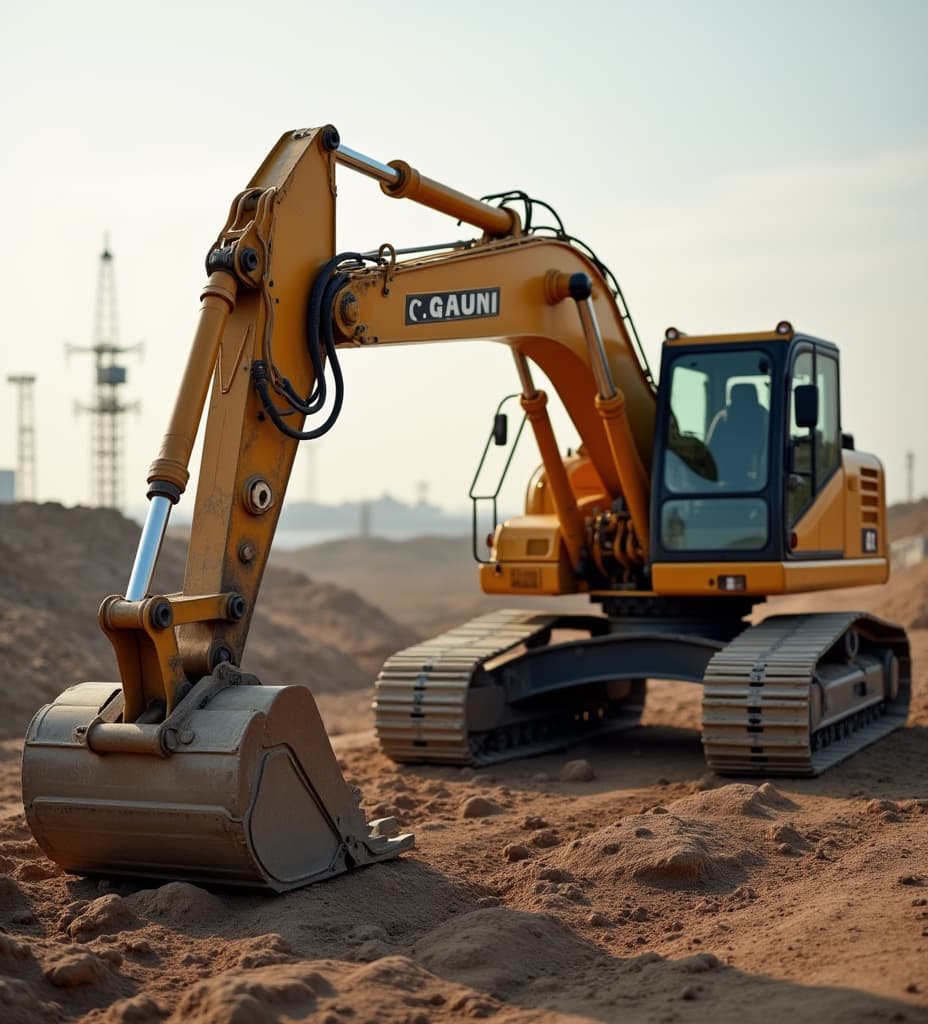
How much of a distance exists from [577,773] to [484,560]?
243cm

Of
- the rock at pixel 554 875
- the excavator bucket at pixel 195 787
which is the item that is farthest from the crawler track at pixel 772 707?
the excavator bucket at pixel 195 787

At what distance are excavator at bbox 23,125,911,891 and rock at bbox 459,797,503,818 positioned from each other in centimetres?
88

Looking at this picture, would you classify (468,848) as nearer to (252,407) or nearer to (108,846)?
(108,846)

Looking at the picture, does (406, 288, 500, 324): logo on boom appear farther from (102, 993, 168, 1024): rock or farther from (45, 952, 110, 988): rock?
(102, 993, 168, 1024): rock

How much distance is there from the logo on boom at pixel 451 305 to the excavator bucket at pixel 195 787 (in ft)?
9.48

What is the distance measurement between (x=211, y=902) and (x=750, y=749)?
175 inches

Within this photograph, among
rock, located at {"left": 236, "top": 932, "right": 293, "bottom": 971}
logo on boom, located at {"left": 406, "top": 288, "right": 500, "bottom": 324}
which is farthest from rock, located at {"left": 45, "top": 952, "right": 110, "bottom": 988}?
logo on boom, located at {"left": 406, "top": 288, "right": 500, "bottom": 324}

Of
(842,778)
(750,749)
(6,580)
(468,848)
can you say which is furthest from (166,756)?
(6,580)

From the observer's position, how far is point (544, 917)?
6.16 meters

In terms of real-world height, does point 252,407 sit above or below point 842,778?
above

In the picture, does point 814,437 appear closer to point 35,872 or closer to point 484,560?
point 484,560

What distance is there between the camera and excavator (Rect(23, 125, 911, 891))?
6441mm

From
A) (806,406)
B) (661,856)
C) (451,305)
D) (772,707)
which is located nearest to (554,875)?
(661,856)

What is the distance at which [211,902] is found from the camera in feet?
20.7
